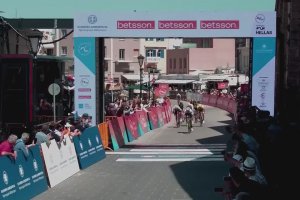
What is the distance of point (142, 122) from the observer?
30.5 metres

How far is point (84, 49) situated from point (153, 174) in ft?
24.3

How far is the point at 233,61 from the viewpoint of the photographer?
109m

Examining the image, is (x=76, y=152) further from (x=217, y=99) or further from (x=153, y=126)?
(x=217, y=99)

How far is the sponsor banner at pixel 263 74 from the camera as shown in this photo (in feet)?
71.9

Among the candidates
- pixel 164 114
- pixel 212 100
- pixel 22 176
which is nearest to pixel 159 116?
pixel 164 114

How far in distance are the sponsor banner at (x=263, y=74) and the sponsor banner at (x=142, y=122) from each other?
8365 millimetres

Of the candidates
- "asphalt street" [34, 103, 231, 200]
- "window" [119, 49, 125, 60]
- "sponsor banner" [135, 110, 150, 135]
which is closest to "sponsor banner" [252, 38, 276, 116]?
"asphalt street" [34, 103, 231, 200]

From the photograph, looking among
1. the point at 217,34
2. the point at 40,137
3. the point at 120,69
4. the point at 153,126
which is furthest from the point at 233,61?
the point at 40,137

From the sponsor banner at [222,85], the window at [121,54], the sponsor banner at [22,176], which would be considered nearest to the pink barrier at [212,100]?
the sponsor banner at [222,85]

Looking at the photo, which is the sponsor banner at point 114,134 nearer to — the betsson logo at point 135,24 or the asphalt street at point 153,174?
the asphalt street at point 153,174

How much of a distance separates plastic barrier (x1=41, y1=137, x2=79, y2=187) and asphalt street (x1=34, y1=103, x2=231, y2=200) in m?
0.22

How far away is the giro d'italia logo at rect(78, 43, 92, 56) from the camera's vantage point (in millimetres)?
22609

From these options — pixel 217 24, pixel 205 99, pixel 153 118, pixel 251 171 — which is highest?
pixel 217 24

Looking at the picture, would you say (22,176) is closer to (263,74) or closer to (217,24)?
(217,24)
